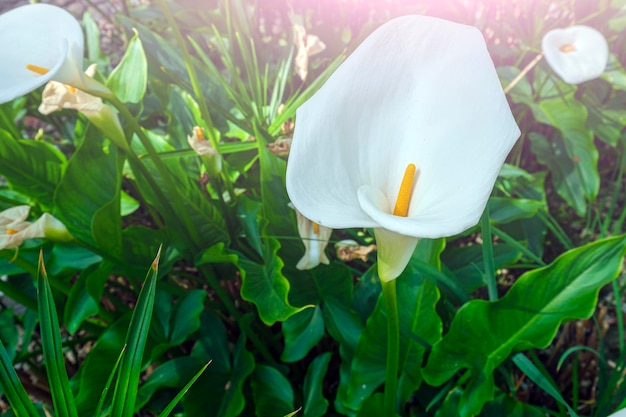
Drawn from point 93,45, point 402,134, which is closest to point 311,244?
point 402,134

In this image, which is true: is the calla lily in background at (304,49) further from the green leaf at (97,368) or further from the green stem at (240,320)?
the green leaf at (97,368)

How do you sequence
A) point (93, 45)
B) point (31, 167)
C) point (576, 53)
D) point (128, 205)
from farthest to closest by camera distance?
point (93, 45)
point (576, 53)
point (128, 205)
point (31, 167)

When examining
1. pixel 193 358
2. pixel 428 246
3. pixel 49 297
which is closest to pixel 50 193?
pixel 193 358

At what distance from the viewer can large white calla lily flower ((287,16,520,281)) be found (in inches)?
15.7

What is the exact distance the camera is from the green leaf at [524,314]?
0.63 metres

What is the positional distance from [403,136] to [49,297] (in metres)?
0.36

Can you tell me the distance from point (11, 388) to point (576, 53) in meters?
1.22

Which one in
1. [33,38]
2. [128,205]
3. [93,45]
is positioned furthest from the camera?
[93,45]

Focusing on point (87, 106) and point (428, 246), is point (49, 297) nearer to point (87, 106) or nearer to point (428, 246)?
point (87, 106)

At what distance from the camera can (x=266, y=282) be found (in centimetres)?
77

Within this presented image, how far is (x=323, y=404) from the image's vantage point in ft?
2.55

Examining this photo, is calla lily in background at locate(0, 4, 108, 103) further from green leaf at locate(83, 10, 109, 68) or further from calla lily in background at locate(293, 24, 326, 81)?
green leaf at locate(83, 10, 109, 68)

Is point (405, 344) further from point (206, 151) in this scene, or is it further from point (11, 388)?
point (11, 388)

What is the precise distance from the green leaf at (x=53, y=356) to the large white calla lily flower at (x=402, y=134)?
10.8 inches
